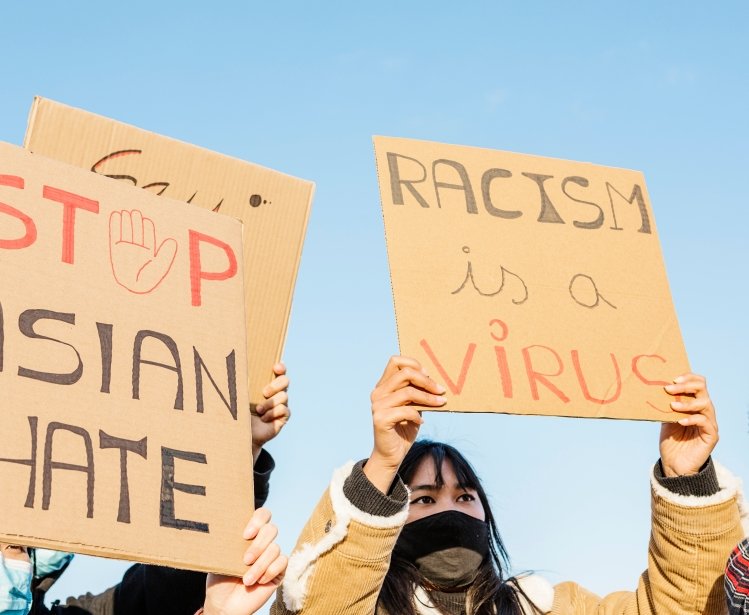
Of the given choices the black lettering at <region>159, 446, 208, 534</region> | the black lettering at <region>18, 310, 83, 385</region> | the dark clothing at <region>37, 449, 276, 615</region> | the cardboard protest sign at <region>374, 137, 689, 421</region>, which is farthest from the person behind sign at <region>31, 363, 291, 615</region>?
the black lettering at <region>18, 310, 83, 385</region>

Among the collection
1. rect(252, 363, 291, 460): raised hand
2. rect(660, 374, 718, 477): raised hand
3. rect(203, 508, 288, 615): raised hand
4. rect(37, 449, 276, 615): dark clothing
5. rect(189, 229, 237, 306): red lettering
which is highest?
rect(189, 229, 237, 306): red lettering

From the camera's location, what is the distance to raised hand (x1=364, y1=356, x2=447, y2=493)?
8.14ft

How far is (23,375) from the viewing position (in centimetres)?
196

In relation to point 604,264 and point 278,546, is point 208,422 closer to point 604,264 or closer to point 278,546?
point 278,546

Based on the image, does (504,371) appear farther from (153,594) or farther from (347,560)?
(153,594)

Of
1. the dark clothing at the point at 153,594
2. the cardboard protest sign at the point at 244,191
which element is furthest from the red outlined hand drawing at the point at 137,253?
the dark clothing at the point at 153,594

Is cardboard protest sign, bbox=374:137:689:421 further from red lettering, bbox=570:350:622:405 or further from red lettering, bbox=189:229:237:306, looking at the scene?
red lettering, bbox=189:229:237:306

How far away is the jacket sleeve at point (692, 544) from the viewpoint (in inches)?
110

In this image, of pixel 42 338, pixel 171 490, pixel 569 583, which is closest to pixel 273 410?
pixel 171 490

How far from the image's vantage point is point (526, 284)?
2.76 meters

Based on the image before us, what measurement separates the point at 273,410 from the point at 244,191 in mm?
664

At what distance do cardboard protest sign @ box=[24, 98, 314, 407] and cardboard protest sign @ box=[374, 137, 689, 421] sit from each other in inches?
15.7

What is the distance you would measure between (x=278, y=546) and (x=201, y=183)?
3.98 feet

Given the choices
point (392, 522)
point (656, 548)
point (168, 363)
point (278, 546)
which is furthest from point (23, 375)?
point (656, 548)
